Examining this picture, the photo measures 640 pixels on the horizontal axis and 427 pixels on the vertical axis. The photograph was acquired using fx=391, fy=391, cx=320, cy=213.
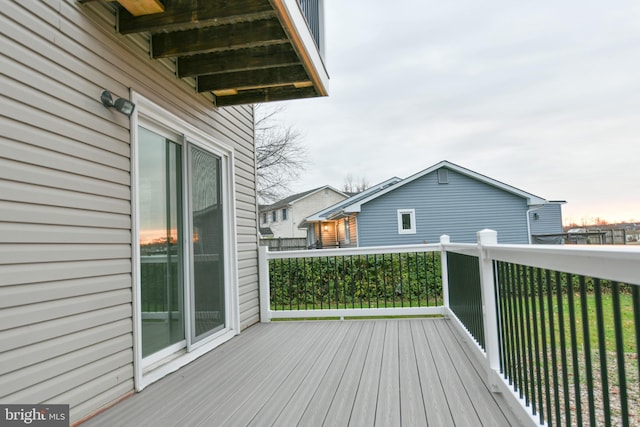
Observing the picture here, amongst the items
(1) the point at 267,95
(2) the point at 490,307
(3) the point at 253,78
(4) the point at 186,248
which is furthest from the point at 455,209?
(4) the point at 186,248

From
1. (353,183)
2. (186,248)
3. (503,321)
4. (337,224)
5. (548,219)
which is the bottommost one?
(503,321)

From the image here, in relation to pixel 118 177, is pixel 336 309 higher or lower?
lower

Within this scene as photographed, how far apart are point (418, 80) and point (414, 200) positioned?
7.30 m

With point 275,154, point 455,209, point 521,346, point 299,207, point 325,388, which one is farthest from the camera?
point 299,207

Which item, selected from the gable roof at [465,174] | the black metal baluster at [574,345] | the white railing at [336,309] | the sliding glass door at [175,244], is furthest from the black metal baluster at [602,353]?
the gable roof at [465,174]

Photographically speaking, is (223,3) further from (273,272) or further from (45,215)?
(273,272)

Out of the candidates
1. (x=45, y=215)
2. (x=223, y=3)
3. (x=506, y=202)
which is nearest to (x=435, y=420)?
(x=45, y=215)

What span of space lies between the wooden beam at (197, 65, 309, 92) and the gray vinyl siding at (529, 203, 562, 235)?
16.4 metres

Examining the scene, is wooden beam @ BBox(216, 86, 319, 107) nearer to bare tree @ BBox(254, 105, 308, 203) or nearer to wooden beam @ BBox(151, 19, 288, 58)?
wooden beam @ BBox(151, 19, 288, 58)

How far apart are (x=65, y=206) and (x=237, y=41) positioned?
5.30 ft

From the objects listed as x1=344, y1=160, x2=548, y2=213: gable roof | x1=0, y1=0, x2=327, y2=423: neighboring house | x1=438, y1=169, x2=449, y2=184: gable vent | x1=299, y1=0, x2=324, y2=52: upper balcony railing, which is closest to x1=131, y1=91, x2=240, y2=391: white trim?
x1=0, y1=0, x2=327, y2=423: neighboring house

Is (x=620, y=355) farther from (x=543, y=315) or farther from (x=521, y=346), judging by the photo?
(x=521, y=346)

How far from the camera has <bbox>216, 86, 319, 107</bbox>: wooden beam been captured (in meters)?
3.94

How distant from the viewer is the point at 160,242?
308 cm
